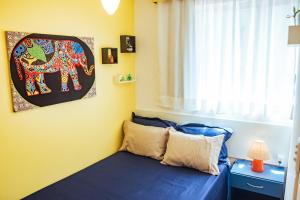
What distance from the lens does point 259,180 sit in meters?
2.31

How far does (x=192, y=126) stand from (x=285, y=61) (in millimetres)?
1097

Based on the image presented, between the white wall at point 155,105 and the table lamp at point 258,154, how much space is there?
0.14 meters

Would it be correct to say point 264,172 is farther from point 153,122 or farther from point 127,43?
point 127,43

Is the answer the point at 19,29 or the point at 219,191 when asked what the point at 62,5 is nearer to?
the point at 19,29

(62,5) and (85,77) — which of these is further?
(85,77)

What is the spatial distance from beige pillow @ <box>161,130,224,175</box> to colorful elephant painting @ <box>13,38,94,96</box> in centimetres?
110

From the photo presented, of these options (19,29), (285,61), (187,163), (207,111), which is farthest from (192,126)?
(19,29)

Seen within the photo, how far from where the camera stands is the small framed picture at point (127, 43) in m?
2.95

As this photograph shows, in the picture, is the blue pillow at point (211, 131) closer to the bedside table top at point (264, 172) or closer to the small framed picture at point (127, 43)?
the bedside table top at point (264, 172)

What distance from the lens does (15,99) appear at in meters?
1.95

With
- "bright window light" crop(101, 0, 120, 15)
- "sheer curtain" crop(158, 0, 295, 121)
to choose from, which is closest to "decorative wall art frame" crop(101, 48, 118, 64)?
"sheer curtain" crop(158, 0, 295, 121)

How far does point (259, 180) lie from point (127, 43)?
1.96m

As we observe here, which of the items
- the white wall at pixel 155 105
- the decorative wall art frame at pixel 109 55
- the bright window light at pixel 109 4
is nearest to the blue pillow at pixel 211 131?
the white wall at pixel 155 105

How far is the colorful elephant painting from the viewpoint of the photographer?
2.00 meters
